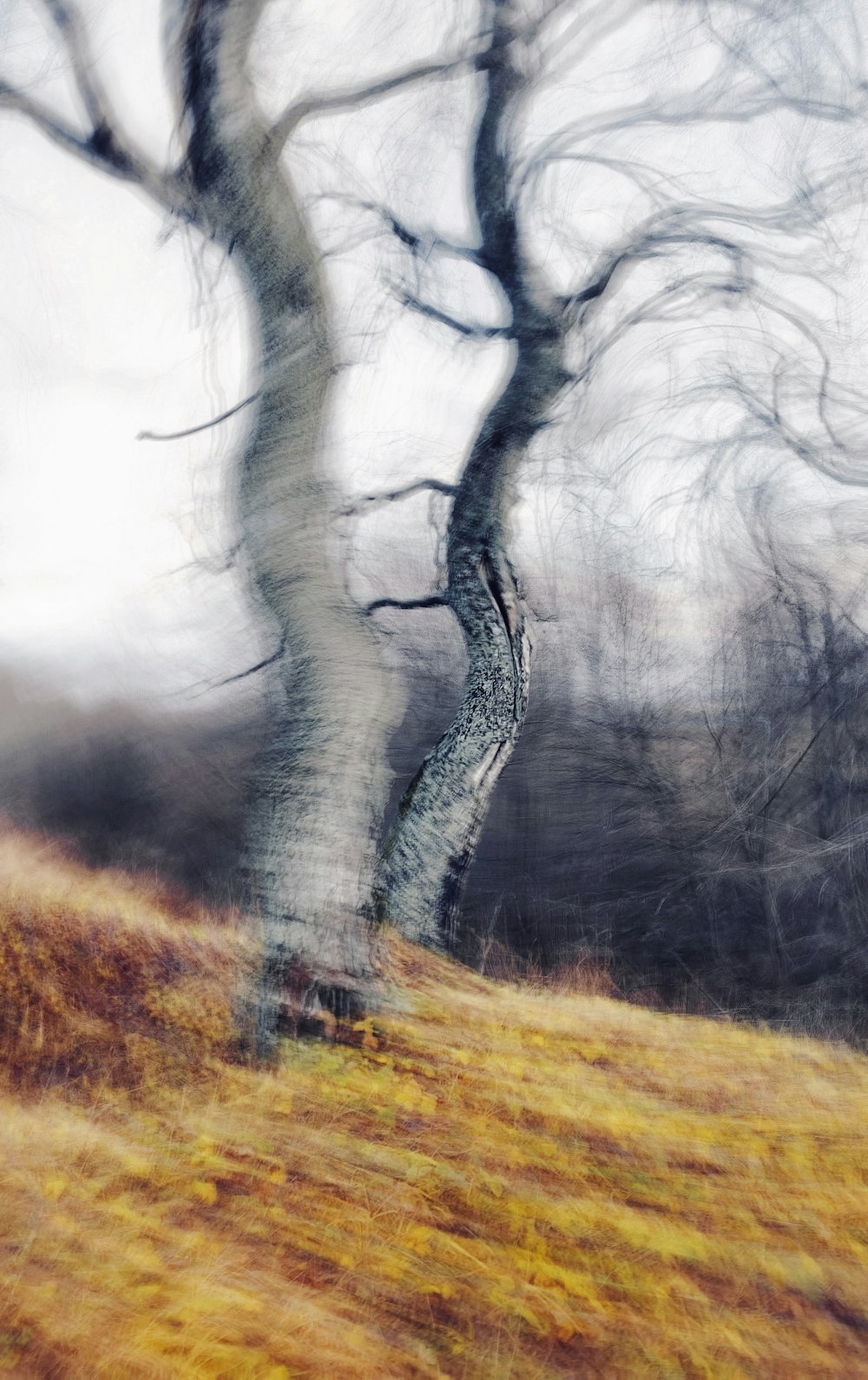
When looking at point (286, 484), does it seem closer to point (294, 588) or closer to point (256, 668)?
point (294, 588)

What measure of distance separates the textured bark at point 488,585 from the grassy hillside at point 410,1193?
0.44 meters

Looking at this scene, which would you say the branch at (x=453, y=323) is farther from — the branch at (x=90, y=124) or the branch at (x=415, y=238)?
the branch at (x=90, y=124)

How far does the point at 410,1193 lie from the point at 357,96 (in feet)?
15.0

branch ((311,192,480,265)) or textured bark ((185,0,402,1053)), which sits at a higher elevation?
branch ((311,192,480,265))

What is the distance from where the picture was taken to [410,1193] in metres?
2.65

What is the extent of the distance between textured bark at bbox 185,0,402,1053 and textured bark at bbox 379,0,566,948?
1.11 feet

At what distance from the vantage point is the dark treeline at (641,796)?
6328 millimetres

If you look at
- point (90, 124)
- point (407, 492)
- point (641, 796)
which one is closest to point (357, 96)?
point (90, 124)

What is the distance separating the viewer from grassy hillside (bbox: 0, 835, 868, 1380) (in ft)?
7.02

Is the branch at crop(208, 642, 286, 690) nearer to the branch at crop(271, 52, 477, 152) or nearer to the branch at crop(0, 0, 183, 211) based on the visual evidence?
the branch at crop(0, 0, 183, 211)

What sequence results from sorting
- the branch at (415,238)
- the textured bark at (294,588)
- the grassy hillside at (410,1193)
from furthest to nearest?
the branch at (415,238) → the textured bark at (294,588) → the grassy hillside at (410,1193)

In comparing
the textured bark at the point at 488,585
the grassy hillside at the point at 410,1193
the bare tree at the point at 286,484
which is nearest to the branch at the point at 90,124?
the bare tree at the point at 286,484

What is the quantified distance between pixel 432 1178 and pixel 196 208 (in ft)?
13.4

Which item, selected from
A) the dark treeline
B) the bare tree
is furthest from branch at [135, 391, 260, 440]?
the dark treeline
